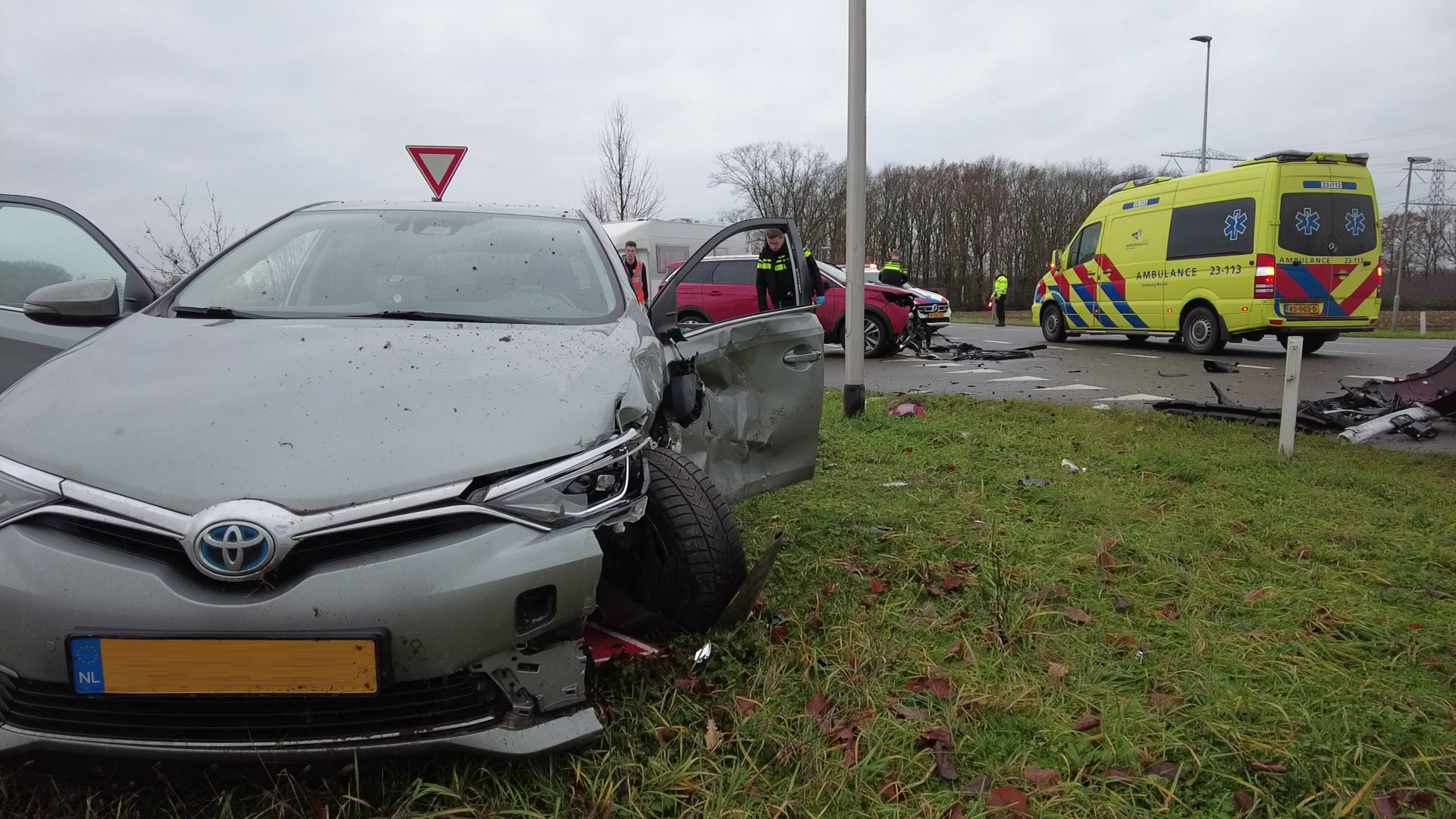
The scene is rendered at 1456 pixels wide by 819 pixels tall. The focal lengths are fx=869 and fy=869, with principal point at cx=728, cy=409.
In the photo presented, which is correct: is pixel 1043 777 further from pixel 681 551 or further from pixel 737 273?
pixel 737 273

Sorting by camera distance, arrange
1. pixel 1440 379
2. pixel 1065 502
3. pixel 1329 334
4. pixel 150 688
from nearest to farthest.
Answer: pixel 150 688
pixel 1065 502
pixel 1440 379
pixel 1329 334

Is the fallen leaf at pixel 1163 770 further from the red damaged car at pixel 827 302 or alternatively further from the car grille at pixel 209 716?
the red damaged car at pixel 827 302

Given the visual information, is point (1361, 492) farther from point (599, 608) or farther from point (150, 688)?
point (150, 688)

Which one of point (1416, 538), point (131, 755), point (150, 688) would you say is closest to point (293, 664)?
point (150, 688)

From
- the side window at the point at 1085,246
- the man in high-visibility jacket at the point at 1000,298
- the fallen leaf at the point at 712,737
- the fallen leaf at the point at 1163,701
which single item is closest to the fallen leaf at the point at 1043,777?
the fallen leaf at the point at 1163,701

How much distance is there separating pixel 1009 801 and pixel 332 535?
155 cm

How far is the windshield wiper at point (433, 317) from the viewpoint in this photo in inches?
104

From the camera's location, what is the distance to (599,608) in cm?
264

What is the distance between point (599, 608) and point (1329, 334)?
41.9 feet

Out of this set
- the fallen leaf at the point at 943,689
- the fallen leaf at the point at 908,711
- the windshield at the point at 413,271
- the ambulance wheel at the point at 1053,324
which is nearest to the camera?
the fallen leaf at the point at 908,711

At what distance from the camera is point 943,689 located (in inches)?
94.6

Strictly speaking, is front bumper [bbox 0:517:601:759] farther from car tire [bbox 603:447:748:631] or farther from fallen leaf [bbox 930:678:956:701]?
fallen leaf [bbox 930:678:956:701]

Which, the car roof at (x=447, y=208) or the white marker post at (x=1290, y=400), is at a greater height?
the car roof at (x=447, y=208)

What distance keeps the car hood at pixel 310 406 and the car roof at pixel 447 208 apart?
97cm
